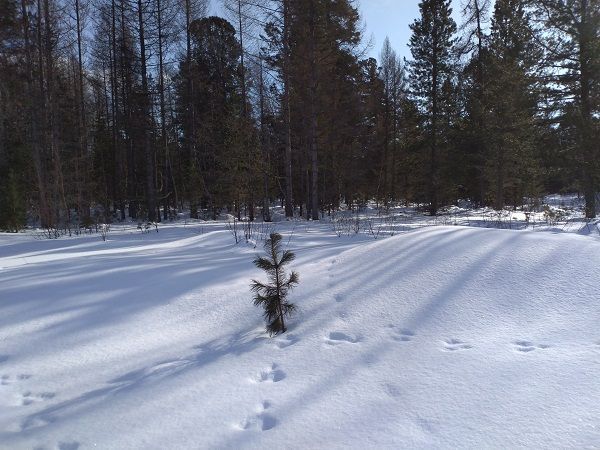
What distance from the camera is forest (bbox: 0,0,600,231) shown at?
42.6 feet

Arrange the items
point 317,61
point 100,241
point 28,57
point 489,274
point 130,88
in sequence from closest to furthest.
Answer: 1. point 489,274
2. point 100,241
3. point 317,61
4. point 28,57
5. point 130,88

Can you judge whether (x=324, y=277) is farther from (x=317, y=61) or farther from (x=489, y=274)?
(x=317, y=61)

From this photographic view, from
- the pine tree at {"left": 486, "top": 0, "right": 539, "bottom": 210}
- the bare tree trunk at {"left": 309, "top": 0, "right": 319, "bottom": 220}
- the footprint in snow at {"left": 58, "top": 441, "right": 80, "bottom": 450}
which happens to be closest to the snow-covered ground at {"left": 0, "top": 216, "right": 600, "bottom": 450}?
the footprint in snow at {"left": 58, "top": 441, "right": 80, "bottom": 450}

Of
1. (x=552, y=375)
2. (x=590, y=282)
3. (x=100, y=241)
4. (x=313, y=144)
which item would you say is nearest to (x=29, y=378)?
(x=552, y=375)

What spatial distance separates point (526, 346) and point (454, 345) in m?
0.47

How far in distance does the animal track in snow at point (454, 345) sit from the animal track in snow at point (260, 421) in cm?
134

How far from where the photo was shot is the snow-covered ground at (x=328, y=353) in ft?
6.34

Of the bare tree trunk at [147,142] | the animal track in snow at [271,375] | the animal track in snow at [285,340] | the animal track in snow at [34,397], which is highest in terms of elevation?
the bare tree trunk at [147,142]

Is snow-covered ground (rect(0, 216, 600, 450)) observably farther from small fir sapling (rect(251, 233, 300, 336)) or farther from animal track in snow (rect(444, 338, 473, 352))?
small fir sapling (rect(251, 233, 300, 336))

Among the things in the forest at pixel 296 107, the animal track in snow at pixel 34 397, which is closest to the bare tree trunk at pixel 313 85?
the forest at pixel 296 107

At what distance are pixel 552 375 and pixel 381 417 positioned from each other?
43.4 inches

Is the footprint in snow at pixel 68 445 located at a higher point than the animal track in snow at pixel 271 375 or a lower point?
lower

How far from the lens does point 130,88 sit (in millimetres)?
19719

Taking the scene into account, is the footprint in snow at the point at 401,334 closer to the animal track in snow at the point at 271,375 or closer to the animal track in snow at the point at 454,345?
the animal track in snow at the point at 454,345
